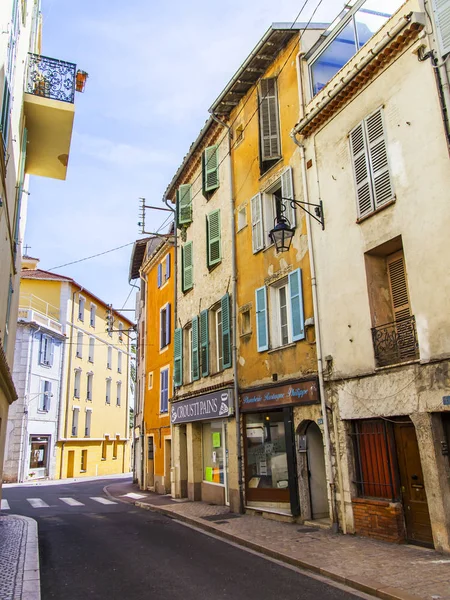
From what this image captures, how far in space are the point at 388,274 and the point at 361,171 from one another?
6.98 feet

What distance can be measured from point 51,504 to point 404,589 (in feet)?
48.3

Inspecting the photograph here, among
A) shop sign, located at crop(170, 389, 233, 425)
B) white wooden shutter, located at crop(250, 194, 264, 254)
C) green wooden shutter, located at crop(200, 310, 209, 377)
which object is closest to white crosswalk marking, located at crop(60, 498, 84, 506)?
shop sign, located at crop(170, 389, 233, 425)

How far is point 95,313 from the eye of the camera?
134 ft

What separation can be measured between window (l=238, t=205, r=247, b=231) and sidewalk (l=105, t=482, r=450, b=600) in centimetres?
787

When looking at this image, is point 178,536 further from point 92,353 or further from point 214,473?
point 92,353

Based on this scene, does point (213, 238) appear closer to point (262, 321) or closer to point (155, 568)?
point (262, 321)

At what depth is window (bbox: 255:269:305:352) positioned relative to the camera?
12.0 metres

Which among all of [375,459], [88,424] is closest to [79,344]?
[88,424]

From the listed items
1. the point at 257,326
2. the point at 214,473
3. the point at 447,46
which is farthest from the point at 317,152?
the point at 214,473

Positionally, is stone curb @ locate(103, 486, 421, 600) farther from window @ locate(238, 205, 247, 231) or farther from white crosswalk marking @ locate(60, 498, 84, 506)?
window @ locate(238, 205, 247, 231)

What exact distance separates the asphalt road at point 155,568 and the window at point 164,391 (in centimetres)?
846

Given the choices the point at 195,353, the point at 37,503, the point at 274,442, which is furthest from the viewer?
the point at 37,503

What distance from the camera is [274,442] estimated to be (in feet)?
41.5

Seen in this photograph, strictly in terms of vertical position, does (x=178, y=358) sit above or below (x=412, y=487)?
above
